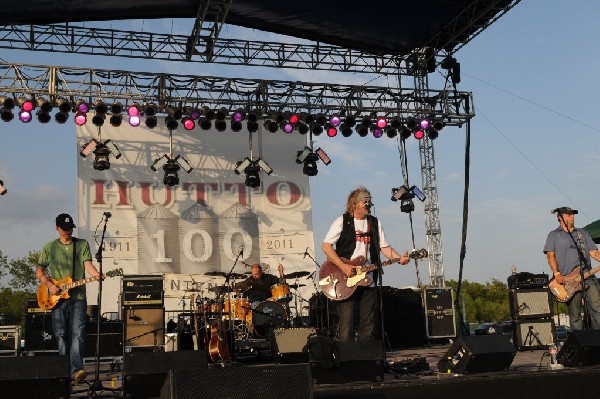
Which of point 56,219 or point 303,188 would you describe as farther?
point 303,188

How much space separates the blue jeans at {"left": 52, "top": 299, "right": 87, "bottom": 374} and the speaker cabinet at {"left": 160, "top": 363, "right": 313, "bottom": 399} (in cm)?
408

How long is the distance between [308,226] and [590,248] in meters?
9.45

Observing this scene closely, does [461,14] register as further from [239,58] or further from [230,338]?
[230,338]

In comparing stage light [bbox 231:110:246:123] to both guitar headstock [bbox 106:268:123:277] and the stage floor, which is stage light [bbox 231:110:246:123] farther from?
the stage floor

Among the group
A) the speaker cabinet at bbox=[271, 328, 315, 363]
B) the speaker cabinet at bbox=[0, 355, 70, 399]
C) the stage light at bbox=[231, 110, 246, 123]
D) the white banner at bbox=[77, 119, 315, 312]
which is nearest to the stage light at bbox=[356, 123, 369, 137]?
the white banner at bbox=[77, 119, 315, 312]

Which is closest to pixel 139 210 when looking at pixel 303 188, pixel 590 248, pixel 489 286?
pixel 303 188

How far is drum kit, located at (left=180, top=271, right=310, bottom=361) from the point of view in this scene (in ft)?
30.7

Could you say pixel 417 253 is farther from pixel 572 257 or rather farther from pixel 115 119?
pixel 115 119

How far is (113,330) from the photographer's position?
11289mm

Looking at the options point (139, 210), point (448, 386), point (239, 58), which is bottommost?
point (448, 386)

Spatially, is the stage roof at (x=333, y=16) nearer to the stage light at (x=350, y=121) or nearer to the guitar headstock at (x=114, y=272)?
the stage light at (x=350, y=121)

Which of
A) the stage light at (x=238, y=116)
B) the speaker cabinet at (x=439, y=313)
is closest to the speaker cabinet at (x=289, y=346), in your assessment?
the speaker cabinet at (x=439, y=313)

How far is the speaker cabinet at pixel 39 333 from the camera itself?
10.6m

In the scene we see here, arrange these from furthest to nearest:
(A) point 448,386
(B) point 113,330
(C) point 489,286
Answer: (C) point 489,286 → (B) point 113,330 → (A) point 448,386
